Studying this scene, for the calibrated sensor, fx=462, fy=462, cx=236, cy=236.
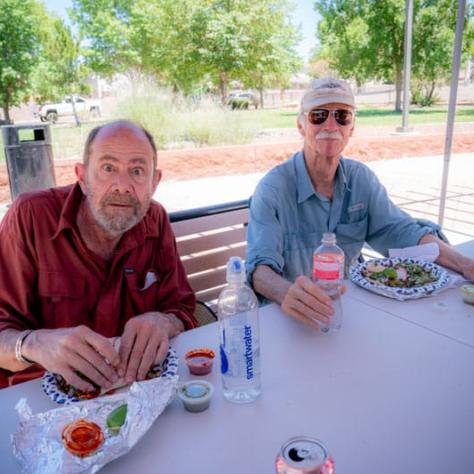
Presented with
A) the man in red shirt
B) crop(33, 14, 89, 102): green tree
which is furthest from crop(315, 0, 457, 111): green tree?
the man in red shirt

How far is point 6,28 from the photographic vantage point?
21094mm

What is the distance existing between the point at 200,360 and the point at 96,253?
28.6 inches

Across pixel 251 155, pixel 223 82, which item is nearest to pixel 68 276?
pixel 251 155

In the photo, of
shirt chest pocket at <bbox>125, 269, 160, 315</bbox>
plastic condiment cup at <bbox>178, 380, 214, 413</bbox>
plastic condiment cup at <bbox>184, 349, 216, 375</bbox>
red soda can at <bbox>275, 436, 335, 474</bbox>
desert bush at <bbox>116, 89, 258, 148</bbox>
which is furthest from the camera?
desert bush at <bbox>116, 89, 258, 148</bbox>

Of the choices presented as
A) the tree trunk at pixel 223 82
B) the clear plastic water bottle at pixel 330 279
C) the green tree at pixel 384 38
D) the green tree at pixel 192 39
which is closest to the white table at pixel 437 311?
the clear plastic water bottle at pixel 330 279

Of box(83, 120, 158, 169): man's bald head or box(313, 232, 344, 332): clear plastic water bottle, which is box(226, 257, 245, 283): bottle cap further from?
box(83, 120, 158, 169): man's bald head

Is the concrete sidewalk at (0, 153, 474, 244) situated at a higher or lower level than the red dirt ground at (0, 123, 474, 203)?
lower

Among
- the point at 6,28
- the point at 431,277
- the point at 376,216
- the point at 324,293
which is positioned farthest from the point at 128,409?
the point at 6,28

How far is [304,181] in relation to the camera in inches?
92.6

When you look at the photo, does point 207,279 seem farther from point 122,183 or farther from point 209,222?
point 122,183

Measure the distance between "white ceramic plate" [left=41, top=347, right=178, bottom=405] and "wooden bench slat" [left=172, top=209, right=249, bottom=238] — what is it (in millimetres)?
1349

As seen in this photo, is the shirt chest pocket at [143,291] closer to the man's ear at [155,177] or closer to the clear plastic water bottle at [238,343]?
the man's ear at [155,177]

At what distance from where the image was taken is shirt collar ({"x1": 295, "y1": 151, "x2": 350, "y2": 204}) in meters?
2.34

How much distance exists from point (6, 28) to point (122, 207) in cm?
2372
